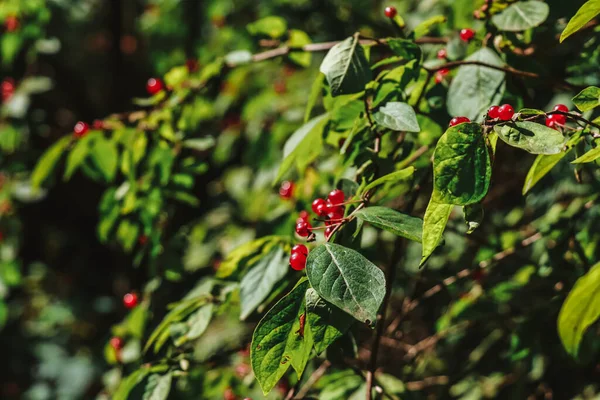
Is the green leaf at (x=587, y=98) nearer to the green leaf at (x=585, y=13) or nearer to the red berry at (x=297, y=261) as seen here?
the green leaf at (x=585, y=13)

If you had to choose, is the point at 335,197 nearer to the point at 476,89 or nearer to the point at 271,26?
the point at 476,89

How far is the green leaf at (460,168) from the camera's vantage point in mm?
754

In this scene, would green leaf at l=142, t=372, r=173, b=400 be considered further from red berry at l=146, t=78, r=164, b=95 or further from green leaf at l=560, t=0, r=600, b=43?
green leaf at l=560, t=0, r=600, b=43

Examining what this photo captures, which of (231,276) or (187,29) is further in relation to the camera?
(187,29)

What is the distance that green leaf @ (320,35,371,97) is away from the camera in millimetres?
1003

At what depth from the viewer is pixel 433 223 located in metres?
0.79

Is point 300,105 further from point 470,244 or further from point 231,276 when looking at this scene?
point 231,276

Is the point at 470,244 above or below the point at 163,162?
below

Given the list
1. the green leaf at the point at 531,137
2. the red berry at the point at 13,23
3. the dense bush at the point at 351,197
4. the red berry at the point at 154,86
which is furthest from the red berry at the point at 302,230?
the red berry at the point at 13,23

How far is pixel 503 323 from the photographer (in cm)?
164

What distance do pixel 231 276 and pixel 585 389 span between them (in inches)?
50.1

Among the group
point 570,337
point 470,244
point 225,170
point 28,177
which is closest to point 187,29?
point 225,170

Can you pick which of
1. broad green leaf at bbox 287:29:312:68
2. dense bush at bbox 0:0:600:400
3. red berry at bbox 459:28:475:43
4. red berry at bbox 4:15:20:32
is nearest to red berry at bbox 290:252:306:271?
dense bush at bbox 0:0:600:400

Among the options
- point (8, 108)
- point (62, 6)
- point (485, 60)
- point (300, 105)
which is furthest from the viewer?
point (62, 6)
